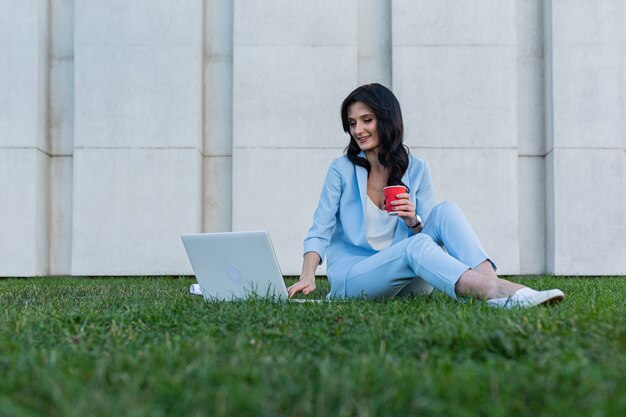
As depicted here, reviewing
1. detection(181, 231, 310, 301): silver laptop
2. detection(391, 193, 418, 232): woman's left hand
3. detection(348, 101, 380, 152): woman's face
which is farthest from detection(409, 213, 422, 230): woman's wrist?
detection(181, 231, 310, 301): silver laptop

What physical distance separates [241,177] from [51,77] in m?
2.47

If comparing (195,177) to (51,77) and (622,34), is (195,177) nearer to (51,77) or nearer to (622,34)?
(51,77)

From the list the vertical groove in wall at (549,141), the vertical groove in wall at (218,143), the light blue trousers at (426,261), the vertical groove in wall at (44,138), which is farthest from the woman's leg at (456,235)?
the vertical groove in wall at (44,138)

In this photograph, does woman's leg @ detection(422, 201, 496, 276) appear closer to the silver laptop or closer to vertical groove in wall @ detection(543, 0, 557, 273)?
the silver laptop

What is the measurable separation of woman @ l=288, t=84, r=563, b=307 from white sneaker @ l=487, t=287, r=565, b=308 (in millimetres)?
297

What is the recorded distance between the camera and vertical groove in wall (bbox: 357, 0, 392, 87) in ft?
23.2

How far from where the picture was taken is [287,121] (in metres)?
6.83

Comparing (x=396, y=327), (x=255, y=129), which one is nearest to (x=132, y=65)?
(x=255, y=129)

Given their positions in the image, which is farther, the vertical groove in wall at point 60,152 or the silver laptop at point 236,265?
the vertical groove in wall at point 60,152

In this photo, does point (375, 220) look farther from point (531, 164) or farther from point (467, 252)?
point (531, 164)

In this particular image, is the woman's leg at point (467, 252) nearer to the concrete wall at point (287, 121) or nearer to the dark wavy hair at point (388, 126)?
the dark wavy hair at point (388, 126)

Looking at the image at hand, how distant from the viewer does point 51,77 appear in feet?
23.4

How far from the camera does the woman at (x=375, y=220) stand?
307 centimetres

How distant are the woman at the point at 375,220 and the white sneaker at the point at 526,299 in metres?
0.30
